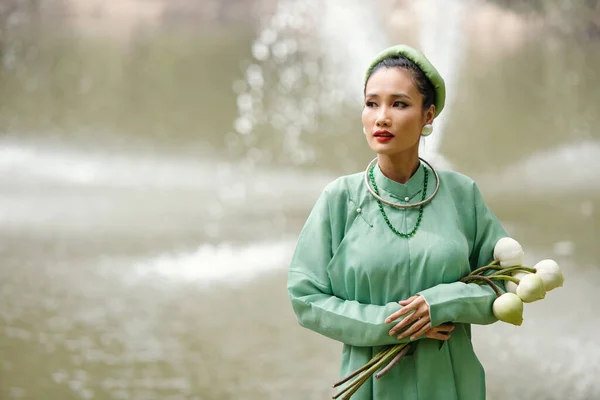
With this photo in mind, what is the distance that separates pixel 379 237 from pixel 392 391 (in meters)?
0.27

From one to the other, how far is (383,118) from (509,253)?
32cm

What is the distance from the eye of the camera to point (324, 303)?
136 cm

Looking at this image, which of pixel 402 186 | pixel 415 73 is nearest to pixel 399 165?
pixel 402 186

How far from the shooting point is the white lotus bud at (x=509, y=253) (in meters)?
1.38

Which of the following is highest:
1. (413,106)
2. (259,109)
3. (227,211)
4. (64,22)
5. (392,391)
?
(64,22)

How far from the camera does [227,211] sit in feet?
13.4

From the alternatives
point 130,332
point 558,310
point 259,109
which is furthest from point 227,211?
point 558,310

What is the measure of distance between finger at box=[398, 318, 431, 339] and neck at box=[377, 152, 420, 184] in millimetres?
260

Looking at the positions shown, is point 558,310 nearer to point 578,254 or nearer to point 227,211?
point 578,254

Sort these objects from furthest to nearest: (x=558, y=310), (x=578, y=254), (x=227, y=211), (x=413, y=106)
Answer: (x=227, y=211) < (x=578, y=254) < (x=558, y=310) < (x=413, y=106)

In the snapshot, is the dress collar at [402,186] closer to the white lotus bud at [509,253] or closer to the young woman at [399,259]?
the young woman at [399,259]

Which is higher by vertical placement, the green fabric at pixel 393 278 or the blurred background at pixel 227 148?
the blurred background at pixel 227 148

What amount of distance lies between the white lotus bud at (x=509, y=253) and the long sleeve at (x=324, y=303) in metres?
0.21

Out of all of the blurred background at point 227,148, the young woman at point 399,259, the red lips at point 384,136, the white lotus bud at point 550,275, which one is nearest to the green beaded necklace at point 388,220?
the young woman at point 399,259
